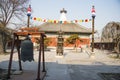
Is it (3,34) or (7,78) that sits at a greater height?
(3,34)

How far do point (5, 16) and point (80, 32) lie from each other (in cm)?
2209

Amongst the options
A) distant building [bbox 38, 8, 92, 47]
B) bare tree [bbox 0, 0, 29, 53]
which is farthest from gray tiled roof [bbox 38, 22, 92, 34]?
bare tree [bbox 0, 0, 29, 53]

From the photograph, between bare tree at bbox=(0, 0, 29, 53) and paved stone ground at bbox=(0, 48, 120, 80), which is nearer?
paved stone ground at bbox=(0, 48, 120, 80)

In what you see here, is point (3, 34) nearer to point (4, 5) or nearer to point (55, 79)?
point (4, 5)

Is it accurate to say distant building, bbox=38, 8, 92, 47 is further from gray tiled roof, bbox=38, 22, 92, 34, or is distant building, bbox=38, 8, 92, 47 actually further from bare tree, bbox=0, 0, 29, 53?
bare tree, bbox=0, 0, 29, 53

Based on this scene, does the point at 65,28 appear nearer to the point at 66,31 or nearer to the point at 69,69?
the point at 66,31

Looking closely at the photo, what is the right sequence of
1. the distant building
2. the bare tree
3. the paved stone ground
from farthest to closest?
the distant building < the bare tree < the paved stone ground

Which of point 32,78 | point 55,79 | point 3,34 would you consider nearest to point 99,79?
point 55,79

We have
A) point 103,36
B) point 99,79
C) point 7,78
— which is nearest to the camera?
point 7,78

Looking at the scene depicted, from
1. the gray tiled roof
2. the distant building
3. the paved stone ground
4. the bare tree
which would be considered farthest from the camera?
the gray tiled roof

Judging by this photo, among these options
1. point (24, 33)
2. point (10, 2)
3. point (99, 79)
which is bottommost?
point (99, 79)

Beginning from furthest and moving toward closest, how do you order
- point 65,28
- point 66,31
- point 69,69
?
point 65,28 < point 66,31 < point 69,69

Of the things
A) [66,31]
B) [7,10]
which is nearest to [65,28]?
[66,31]

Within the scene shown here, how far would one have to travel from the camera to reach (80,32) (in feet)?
152
